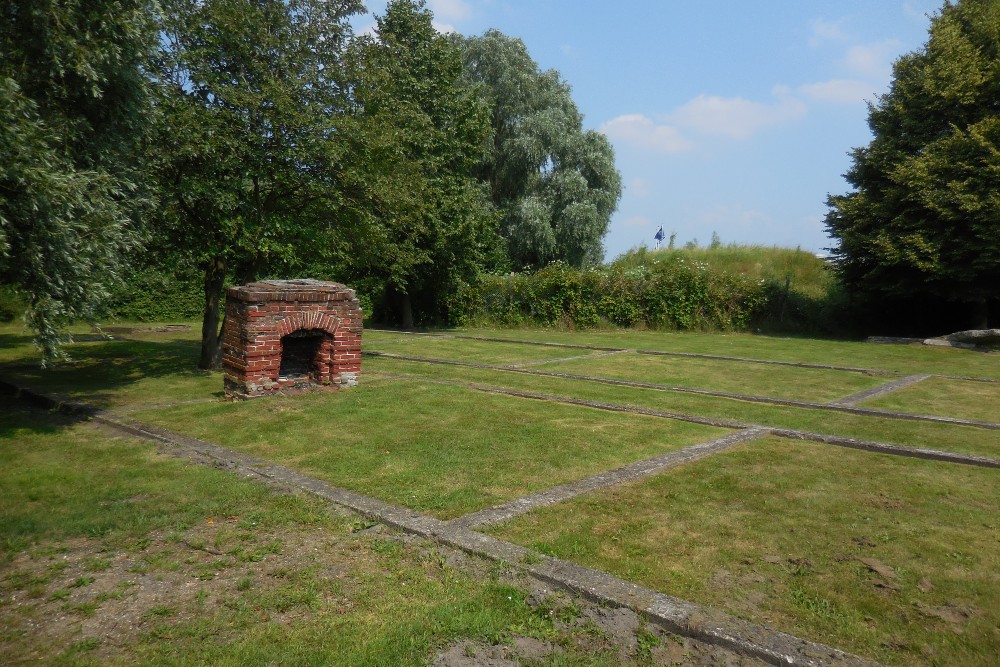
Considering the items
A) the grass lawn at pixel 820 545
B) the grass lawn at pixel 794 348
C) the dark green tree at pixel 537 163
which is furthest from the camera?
the dark green tree at pixel 537 163

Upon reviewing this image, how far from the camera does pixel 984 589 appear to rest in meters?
4.04

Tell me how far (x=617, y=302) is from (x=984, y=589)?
22223mm

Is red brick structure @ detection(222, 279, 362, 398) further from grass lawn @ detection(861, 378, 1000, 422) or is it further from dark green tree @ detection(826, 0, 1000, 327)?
dark green tree @ detection(826, 0, 1000, 327)

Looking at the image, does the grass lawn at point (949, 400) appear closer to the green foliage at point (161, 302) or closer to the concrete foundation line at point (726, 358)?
the concrete foundation line at point (726, 358)

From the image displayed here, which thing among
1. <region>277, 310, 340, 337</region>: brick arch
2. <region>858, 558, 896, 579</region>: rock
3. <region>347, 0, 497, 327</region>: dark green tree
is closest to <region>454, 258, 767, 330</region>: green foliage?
<region>347, 0, 497, 327</region>: dark green tree

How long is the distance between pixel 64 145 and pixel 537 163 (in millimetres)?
29409

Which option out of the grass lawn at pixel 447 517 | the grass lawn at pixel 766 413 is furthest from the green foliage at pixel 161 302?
the grass lawn at pixel 447 517

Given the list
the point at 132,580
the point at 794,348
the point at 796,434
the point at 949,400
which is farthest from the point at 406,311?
the point at 132,580

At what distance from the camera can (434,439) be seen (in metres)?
7.50

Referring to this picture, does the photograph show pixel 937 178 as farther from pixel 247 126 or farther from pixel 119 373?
pixel 119 373

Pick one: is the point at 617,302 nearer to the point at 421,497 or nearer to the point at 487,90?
the point at 487,90

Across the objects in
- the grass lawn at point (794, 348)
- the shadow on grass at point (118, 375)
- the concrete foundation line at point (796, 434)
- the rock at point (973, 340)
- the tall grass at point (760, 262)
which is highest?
the tall grass at point (760, 262)

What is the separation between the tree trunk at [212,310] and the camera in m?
12.5

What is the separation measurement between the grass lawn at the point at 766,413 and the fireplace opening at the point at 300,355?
7.65 feet
